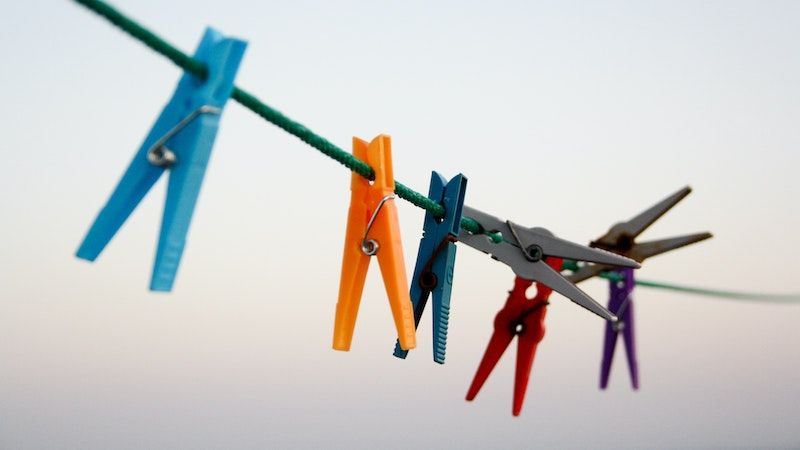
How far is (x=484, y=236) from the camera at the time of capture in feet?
7.39

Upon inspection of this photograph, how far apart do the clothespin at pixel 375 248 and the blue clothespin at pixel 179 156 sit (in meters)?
0.56

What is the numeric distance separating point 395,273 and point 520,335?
93 centimetres

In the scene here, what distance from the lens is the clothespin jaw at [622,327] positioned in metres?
3.33

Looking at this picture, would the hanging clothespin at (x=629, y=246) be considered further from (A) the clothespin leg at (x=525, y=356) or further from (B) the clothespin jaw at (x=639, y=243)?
(A) the clothespin leg at (x=525, y=356)

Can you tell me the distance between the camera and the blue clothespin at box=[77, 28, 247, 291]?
1.29 m

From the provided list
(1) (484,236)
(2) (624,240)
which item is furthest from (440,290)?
(2) (624,240)

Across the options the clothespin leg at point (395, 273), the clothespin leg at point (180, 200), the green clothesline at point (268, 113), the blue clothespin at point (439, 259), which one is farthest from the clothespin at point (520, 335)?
the clothespin leg at point (180, 200)

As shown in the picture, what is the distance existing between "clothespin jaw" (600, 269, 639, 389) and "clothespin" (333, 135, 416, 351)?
1.83m

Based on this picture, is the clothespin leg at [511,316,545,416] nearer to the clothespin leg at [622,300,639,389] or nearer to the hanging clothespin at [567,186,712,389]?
the hanging clothespin at [567,186,712,389]

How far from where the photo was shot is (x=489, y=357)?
2523 millimetres

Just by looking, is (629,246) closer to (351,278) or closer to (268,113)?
(351,278)

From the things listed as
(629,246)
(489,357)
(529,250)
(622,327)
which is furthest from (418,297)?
(622,327)

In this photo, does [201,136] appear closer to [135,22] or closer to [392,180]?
[135,22]

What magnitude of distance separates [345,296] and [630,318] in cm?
199
